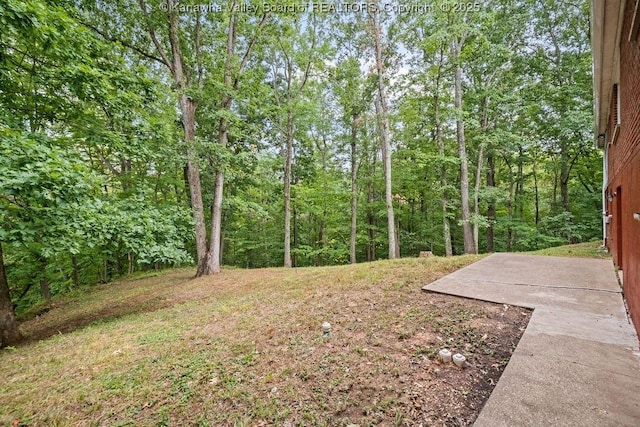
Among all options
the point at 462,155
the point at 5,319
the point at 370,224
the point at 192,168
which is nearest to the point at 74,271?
the point at 192,168

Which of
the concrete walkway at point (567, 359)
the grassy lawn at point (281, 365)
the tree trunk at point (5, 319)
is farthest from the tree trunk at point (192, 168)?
the concrete walkway at point (567, 359)

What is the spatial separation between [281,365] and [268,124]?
43.9 ft

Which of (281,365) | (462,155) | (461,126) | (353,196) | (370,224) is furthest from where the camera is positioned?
(370,224)

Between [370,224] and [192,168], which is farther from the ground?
[192,168]

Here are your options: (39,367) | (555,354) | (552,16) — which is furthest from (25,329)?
(552,16)

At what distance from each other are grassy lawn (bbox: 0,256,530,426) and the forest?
1766 millimetres

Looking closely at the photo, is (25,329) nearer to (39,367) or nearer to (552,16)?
(39,367)

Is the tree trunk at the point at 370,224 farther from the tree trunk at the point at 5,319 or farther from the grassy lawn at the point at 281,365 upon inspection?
the tree trunk at the point at 5,319

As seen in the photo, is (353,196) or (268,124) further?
(268,124)

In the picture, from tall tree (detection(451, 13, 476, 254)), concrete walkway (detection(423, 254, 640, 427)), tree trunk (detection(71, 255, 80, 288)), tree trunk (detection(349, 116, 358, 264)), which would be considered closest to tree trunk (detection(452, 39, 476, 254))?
tall tree (detection(451, 13, 476, 254))

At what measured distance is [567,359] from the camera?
2.14 meters

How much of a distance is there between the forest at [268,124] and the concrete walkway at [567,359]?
Answer: 5182 millimetres

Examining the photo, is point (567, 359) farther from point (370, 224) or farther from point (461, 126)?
point (370, 224)

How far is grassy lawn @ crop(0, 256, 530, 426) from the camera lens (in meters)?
2.06
